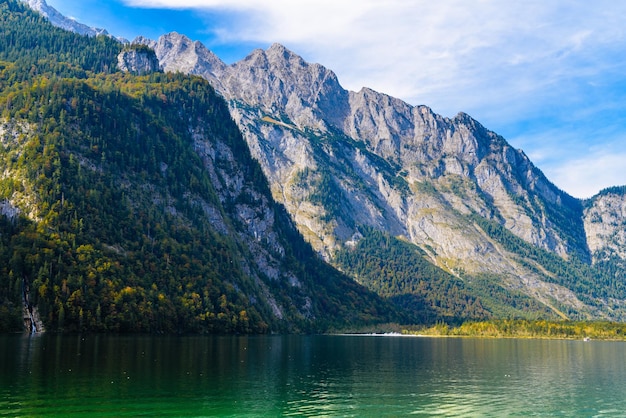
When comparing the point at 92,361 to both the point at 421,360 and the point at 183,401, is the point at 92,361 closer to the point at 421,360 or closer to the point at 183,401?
the point at 183,401

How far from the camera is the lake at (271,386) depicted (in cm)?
7169

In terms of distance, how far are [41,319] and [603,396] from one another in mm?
166027

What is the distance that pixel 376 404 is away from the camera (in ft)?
260

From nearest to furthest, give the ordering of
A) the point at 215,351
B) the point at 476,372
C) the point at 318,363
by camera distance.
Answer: the point at 476,372, the point at 318,363, the point at 215,351

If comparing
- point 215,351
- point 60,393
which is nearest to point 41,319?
point 215,351

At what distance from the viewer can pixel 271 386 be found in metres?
92.1

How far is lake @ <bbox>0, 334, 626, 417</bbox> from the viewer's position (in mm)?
71688

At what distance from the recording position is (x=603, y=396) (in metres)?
92.7

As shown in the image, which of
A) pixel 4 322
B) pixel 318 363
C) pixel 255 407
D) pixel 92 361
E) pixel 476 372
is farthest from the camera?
pixel 4 322

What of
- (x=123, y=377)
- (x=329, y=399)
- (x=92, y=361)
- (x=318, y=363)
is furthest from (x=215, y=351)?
(x=329, y=399)

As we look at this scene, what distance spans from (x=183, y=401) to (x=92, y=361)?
42006mm

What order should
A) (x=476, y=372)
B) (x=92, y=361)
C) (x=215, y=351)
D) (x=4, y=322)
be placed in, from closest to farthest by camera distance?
(x=92, y=361)
(x=476, y=372)
(x=215, y=351)
(x=4, y=322)

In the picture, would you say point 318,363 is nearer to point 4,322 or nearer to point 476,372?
point 476,372

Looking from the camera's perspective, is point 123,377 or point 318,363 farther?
point 318,363
